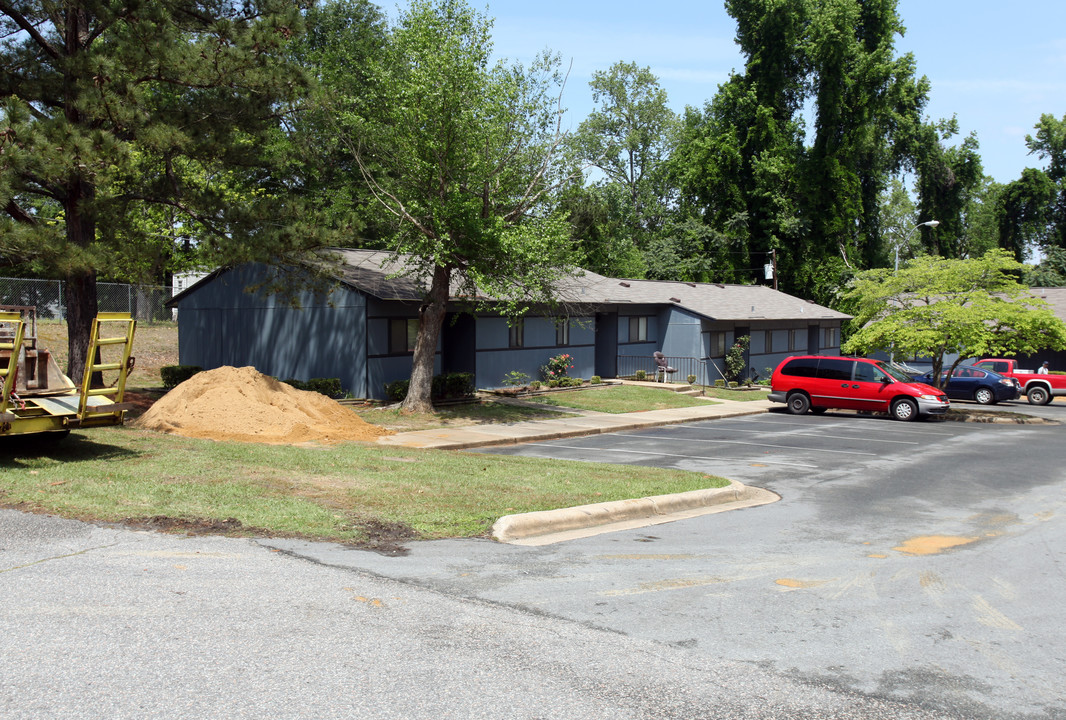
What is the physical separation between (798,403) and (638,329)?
9.09m

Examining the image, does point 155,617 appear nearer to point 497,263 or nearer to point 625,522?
point 625,522

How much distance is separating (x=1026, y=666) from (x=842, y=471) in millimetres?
10513

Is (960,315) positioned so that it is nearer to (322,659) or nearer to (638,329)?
(638,329)

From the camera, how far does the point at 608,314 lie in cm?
3484

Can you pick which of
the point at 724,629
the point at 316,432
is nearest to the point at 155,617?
the point at 724,629

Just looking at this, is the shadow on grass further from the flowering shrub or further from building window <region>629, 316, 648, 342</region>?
building window <region>629, 316, 648, 342</region>

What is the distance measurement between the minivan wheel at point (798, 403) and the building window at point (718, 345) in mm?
8172

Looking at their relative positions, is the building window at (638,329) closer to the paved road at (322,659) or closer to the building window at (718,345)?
the building window at (718,345)

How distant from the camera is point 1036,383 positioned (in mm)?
36094

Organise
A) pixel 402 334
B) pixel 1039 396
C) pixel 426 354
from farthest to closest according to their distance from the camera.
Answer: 1. pixel 1039 396
2. pixel 402 334
3. pixel 426 354

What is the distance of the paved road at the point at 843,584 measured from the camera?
530 centimetres

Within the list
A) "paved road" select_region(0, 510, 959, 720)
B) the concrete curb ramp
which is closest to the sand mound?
the concrete curb ramp

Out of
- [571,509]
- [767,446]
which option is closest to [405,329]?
[767,446]

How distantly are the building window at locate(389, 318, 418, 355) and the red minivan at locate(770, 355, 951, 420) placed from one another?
12496mm
